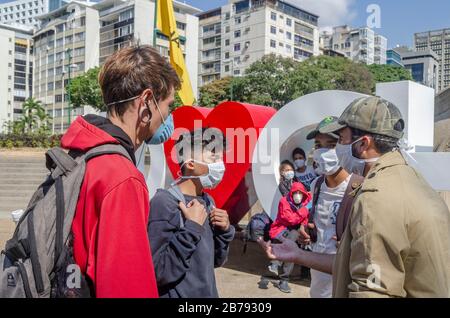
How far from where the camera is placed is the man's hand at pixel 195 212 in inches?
94.0

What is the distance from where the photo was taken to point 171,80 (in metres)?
1.90

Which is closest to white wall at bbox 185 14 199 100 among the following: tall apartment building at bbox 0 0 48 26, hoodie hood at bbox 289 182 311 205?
hoodie hood at bbox 289 182 311 205

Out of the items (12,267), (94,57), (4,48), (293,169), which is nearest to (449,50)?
(293,169)

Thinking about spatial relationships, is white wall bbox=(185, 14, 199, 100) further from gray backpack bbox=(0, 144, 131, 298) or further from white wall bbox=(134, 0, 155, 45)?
gray backpack bbox=(0, 144, 131, 298)

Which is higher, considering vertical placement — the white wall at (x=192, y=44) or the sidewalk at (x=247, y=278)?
the white wall at (x=192, y=44)

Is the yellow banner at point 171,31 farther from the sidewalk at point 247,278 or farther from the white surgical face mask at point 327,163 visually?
the white surgical face mask at point 327,163

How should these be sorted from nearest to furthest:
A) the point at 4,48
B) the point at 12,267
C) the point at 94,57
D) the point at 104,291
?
1. the point at 104,291
2. the point at 12,267
3. the point at 94,57
4. the point at 4,48

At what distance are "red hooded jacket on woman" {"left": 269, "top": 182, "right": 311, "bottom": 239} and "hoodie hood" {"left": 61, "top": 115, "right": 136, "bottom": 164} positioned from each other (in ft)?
14.5

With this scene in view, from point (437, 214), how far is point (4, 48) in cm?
9125

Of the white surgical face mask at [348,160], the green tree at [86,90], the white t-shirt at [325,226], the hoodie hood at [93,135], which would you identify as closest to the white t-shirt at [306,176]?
the white t-shirt at [325,226]

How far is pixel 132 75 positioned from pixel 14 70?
90.2 metres

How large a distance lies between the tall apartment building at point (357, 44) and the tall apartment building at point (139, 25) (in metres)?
25.7

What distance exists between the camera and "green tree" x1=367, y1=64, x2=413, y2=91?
160 ft
